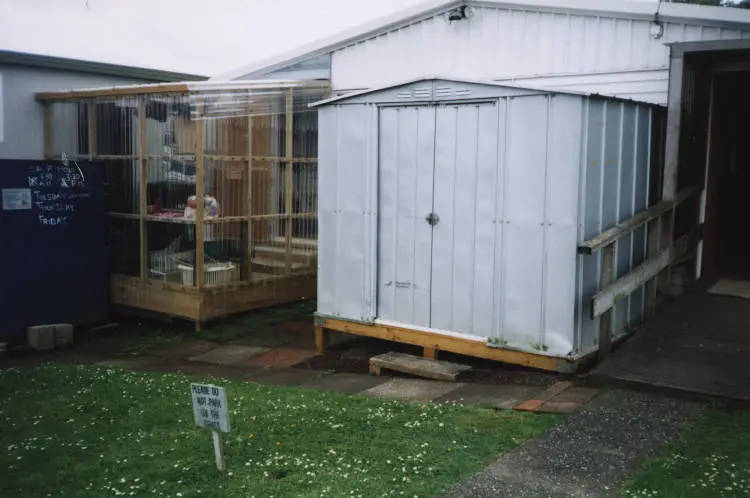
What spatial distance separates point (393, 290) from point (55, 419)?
145 inches

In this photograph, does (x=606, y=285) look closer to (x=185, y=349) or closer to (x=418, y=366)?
(x=418, y=366)

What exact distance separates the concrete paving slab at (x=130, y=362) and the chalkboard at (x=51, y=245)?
71.1 inches

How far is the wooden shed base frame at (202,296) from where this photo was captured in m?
10.8

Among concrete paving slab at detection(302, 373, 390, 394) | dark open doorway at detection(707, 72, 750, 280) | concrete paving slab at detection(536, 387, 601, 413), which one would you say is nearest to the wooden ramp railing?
concrete paving slab at detection(536, 387, 601, 413)

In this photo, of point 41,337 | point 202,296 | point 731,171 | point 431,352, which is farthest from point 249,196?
point 731,171

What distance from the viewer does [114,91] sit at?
449 inches

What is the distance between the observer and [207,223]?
35.1 feet

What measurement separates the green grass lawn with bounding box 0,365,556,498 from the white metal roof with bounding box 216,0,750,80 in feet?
17.6

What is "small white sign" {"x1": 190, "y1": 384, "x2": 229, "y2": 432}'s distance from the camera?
→ 5336 mm

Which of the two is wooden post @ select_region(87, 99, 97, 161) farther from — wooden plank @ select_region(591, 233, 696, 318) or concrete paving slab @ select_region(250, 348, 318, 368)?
wooden plank @ select_region(591, 233, 696, 318)

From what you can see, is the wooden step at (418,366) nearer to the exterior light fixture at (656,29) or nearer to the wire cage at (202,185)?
the wire cage at (202,185)

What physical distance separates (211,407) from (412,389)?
265 centimetres

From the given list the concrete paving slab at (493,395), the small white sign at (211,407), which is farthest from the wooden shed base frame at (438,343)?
the small white sign at (211,407)

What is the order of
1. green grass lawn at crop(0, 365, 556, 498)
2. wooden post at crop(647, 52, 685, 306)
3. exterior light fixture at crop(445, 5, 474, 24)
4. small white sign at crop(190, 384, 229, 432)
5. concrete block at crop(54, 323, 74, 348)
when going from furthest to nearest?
exterior light fixture at crop(445, 5, 474, 24)
concrete block at crop(54, 323, 74, 348)
wooden post at crop(647, 52, 685, 306)
small white sign at crop(190, 384, 229, 432)
green grass lawn at crop(0, 365, 556, 498)
